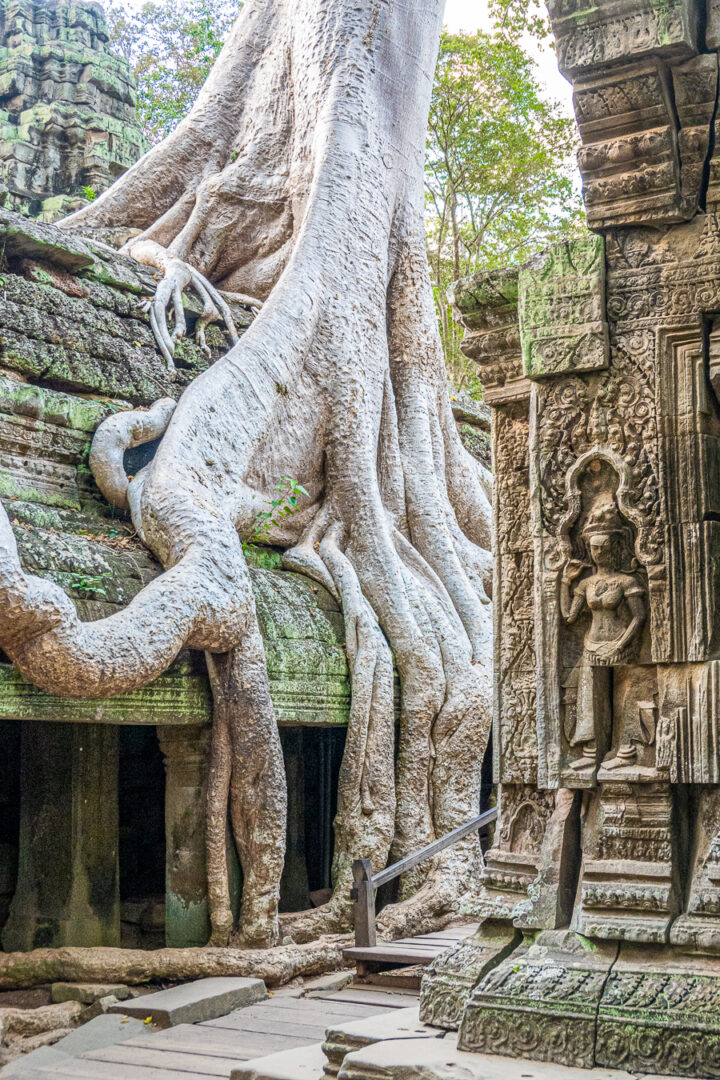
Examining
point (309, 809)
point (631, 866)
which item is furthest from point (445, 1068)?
point (309, 809)

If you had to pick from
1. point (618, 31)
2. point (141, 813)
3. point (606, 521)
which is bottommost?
point (141, 813)

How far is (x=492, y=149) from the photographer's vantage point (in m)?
15.4

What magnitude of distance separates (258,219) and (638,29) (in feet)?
20.4

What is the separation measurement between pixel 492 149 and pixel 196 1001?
12267mm

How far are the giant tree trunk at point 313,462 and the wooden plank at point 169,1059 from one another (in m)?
1.34

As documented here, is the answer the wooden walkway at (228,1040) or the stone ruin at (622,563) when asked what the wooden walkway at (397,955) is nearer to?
the wooden walkway at (228,1040)

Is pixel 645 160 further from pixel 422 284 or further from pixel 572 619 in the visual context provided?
pixel 422 284

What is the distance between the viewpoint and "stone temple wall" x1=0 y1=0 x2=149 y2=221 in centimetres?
1268

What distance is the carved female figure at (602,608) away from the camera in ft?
12.0

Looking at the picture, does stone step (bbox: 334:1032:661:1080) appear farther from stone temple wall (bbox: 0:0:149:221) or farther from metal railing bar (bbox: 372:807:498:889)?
stone temple wall (bbox: 0:0:149:221)

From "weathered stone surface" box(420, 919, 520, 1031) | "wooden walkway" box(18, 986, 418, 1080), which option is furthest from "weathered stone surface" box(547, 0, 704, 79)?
"wooden walkway" box(18, 986, 418, 1080)

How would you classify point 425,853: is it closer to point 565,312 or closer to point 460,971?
point 460,971

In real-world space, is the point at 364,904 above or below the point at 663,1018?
below

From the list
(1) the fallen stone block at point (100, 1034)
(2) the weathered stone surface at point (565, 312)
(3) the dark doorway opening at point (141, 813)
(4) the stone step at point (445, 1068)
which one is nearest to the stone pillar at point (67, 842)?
(1) the fallen stone block at point (100, 1034)
